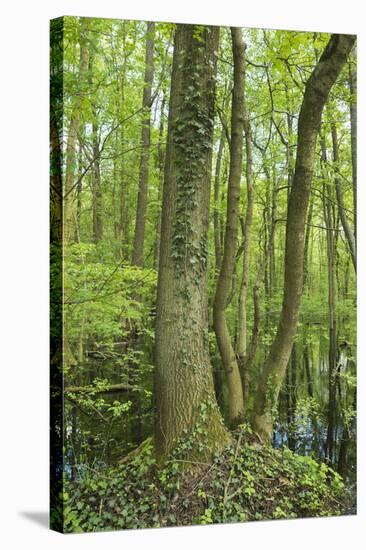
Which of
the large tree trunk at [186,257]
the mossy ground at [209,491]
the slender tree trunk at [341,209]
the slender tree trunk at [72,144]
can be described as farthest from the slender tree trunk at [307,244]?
the slender tree trunk at [72,144]

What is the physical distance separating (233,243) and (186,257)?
0.58 meters

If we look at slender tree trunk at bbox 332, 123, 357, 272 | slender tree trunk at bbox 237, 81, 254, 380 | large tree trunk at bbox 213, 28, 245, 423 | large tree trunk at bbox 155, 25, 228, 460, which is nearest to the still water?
slender tree trunk at bbox 237, 81, 254, 380

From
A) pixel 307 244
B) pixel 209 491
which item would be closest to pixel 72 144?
pixel 307 244

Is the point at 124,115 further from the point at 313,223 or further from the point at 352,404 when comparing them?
the point at 352,404

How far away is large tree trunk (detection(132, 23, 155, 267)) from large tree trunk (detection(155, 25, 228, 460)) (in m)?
0.17

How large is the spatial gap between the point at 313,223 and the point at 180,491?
2626mm

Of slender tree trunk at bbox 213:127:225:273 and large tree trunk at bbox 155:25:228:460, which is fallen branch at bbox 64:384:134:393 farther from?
slender tree trunk at bbox 213:127:225:273

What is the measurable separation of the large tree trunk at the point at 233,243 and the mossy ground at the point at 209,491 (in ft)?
1.30

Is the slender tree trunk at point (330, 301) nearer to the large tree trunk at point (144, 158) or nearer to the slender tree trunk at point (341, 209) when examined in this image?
the slender tree trunk at point (341, 209)

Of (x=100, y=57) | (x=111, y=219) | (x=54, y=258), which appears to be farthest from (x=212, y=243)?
(x=100, y=57)

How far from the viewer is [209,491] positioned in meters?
6.37

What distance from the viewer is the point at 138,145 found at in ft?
20.9

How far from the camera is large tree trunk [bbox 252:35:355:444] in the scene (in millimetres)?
6965

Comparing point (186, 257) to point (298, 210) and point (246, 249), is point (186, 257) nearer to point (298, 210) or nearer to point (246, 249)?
point (246, 249)
